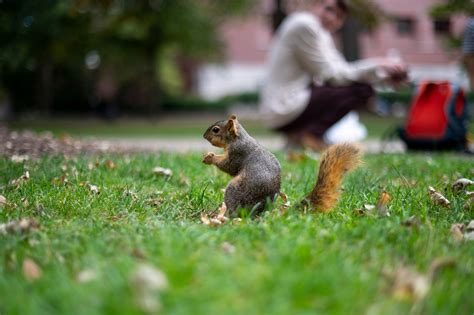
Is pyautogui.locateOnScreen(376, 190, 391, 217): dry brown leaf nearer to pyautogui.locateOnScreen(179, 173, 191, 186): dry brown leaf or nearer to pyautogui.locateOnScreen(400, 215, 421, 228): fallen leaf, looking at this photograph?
pyautogui.locateOnScreen(400, 215, 421, 228): fallen leaf

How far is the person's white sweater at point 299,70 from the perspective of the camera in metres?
7.01

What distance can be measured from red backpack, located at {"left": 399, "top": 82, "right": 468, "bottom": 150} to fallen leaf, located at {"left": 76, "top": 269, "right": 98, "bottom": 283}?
548 cm

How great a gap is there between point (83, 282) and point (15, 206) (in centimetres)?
136

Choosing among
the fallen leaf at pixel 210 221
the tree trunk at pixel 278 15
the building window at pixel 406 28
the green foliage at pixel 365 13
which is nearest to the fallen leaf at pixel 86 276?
the fallen leaf at pixel 210 221

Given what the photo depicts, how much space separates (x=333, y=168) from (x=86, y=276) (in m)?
1.29

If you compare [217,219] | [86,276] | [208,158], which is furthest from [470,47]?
[86,276]

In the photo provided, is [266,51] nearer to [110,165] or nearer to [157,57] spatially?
[157,57]

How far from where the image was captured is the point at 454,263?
1934 mm

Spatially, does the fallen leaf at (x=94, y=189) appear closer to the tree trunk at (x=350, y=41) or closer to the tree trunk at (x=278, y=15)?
the tree trunk at (x=278, y=15)

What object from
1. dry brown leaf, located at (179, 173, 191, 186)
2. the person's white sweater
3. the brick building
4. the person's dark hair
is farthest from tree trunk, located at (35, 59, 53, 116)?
dry brown leaf, located at (179, 173, 191, 186)

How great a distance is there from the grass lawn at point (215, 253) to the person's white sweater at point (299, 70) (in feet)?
12.1

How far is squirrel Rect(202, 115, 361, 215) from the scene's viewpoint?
2609mm

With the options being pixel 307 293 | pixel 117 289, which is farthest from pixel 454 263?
pixel 117 289

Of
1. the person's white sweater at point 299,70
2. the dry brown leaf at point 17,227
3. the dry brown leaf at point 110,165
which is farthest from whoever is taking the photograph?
the person's white sweater at point 299,70
